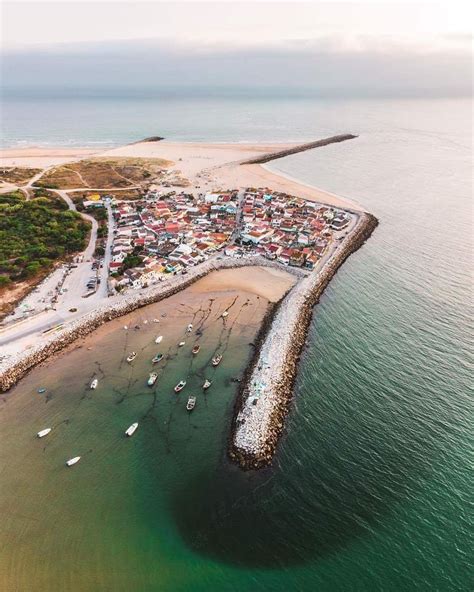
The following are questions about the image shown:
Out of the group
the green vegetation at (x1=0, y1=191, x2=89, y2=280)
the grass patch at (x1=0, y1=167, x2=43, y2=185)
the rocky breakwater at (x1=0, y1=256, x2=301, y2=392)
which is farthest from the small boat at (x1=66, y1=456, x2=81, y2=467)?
the grass patch at (x1=0, y1=167, x2=43, y2=185)

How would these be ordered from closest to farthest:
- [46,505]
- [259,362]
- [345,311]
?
1. [46,505]
2. [259,362]
3. [345,311]

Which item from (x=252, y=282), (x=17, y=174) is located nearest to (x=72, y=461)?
(x=252, y=282)

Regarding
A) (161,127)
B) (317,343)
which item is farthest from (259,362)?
(161,127)

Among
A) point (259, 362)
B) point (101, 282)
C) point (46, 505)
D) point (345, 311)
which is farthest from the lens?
point (101, 282)

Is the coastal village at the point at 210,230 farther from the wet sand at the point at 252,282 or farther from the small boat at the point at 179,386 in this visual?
the small boat at the point at 179,386

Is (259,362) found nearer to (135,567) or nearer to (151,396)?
(151,396)
